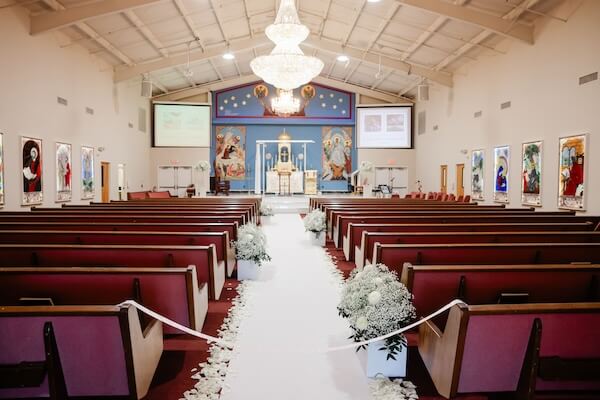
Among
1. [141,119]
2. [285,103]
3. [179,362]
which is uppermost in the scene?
[285,103]

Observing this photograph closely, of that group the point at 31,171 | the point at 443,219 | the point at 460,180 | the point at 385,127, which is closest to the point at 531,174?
the point at 460,180

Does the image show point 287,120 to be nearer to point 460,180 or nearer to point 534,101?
point 460,180

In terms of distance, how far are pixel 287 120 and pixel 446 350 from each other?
17.9 meters

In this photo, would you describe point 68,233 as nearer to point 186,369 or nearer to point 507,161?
point 186,369

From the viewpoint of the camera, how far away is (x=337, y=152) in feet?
64.5

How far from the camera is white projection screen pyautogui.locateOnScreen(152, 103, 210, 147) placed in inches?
714

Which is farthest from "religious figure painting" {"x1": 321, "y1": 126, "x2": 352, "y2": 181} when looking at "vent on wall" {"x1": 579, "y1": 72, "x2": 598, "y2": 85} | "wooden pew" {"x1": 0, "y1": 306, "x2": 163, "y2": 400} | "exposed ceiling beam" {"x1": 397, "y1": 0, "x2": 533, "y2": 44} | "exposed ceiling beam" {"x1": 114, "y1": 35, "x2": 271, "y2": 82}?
"wooden pew" {"x1": 0, "y1": 306, "x2": 163, "y2": 400}

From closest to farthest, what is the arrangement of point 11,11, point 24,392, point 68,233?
point 24,392
point 68,233
point 11,11

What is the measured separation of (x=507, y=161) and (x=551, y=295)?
9100 millimetres

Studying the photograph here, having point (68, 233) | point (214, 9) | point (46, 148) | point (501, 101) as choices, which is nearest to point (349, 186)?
point (501, 101)

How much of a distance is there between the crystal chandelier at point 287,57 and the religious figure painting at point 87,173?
17.5 ft

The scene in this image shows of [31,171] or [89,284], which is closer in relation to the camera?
[89,284]

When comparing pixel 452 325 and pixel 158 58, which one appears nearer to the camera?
pixel 452 325

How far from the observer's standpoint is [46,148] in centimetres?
966
